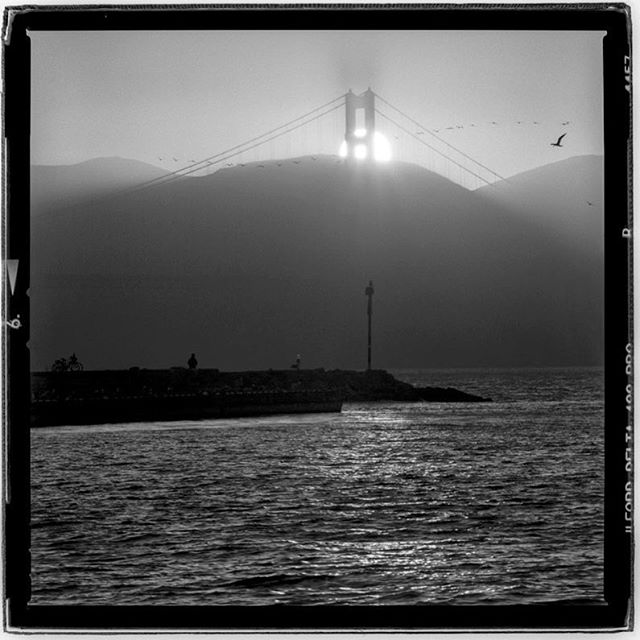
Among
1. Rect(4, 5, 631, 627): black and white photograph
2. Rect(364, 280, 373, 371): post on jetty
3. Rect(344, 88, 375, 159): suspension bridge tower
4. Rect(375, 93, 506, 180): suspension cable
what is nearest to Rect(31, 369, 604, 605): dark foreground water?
Rect(4, 5, 631, 627): black and white photograph

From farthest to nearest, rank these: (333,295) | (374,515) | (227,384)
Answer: (227,384) → (333,295) → (374,515)

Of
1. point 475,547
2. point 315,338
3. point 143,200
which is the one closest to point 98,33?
point 143,200

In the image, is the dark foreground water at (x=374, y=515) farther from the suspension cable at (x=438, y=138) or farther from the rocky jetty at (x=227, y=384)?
the suspension cable at (x=438, y=138)

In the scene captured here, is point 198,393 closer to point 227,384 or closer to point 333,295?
point 227,384

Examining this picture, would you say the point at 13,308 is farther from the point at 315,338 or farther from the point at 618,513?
the point at 618,513

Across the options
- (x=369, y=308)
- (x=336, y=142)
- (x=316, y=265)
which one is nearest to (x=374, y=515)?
(x=369, y=308)

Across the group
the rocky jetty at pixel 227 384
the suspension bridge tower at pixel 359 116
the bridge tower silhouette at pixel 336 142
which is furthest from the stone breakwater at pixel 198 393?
the suspension bridge tower at pixel 359 116

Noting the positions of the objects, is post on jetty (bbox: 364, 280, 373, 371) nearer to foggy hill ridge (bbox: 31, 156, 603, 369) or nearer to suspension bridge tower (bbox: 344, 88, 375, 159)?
foggy hill ridge (bbox: 31, 156, 603, 369)
